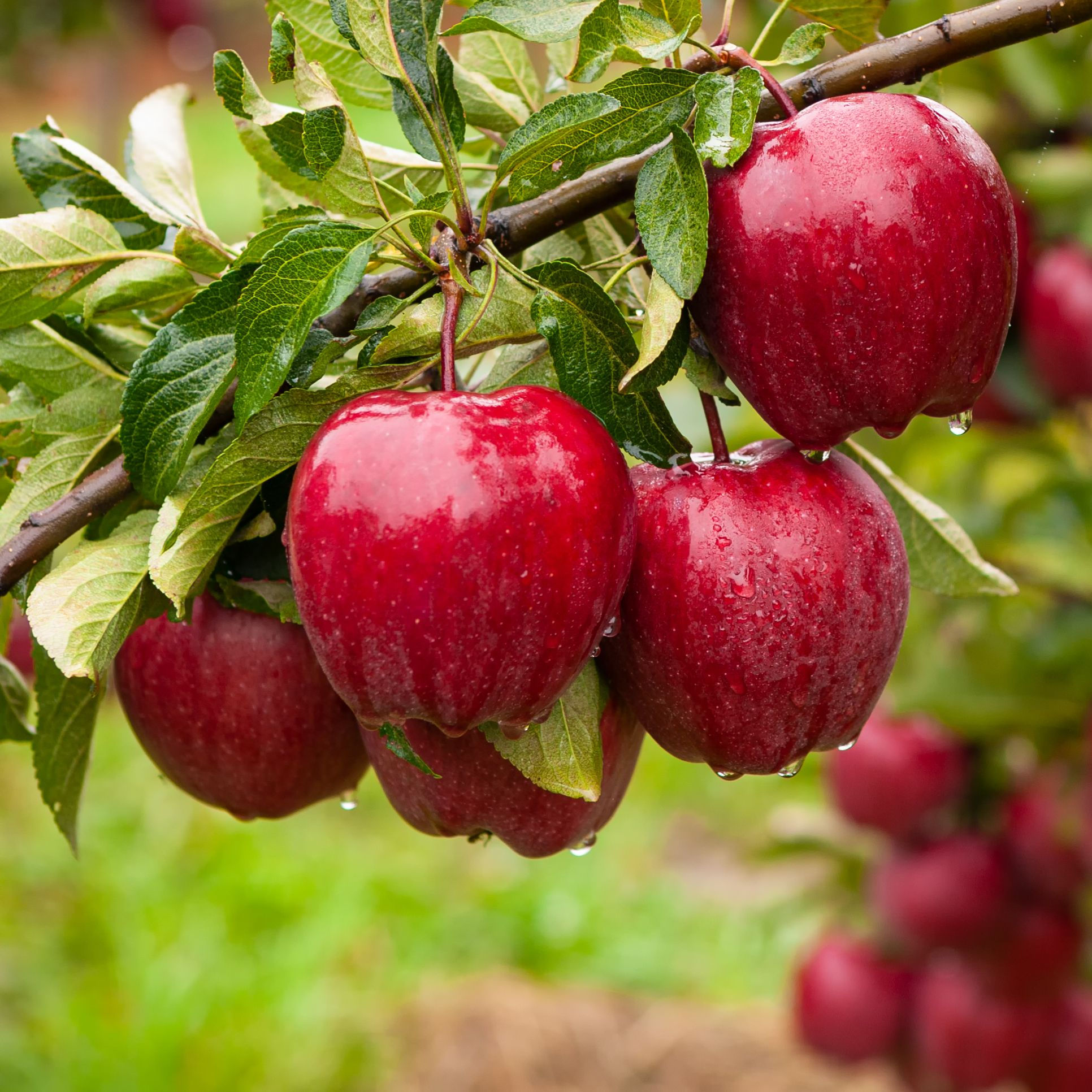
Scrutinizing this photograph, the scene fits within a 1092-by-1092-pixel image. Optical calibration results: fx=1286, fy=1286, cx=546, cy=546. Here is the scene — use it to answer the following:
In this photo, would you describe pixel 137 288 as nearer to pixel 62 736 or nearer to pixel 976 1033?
pixel 62 736

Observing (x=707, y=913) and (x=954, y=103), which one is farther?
(x=707, y=913)

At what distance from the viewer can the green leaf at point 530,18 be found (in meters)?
0.54

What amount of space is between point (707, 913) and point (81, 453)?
2.96 metres

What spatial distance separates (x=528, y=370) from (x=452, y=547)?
0.17 m

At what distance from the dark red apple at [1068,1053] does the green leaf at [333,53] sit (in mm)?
1546

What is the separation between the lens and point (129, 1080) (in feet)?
7.17

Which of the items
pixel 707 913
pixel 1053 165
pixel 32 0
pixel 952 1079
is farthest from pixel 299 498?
pixel 707 913

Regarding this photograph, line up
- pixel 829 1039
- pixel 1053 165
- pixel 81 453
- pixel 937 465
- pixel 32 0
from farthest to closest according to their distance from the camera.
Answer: pixel 32 0 < pixel 937 465 < pixel 829 1039 < pixel 1053 165 < pixel 81 453

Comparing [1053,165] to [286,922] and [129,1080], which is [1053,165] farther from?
[286,922]

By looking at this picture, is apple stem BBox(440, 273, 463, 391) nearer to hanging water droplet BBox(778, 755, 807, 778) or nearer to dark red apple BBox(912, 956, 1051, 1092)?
hanging water droplet BBox(778, 755, 807, 778)

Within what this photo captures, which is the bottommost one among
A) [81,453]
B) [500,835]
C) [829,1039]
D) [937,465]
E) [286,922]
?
[286,922]

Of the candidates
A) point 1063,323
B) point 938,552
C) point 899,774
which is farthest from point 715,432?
point 899,774

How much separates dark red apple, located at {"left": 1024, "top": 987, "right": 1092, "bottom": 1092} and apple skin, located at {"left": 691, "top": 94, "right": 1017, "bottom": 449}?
57.2 inches

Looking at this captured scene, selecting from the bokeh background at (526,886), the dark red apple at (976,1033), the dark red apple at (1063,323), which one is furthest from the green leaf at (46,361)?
the dark red apple at (976,1033)
